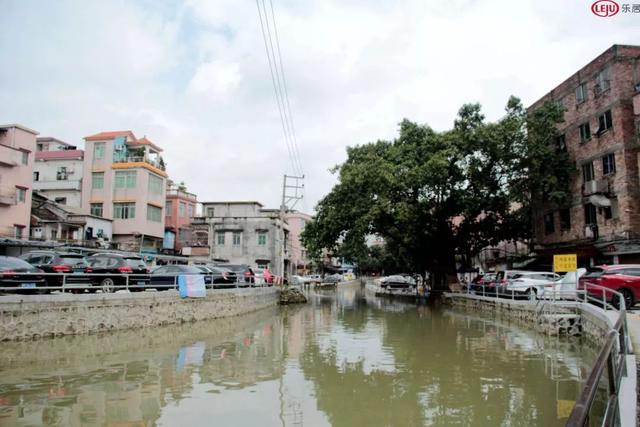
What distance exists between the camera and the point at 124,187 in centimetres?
4341

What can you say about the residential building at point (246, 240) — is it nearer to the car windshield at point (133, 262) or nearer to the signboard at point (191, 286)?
the signboard at point (191, 286)

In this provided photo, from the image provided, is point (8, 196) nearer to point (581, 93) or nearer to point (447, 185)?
point (447, 185)

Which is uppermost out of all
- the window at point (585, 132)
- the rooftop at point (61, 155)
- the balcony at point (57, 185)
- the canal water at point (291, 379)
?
the rooftop at point (61, 155)

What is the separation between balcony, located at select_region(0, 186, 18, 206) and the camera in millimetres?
32234

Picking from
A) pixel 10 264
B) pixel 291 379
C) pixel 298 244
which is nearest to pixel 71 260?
pixel 10 264

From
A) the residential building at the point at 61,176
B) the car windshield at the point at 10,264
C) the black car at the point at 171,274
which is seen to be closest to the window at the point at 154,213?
the residential building at the point at 61,176

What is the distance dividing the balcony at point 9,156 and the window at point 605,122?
36691 mm

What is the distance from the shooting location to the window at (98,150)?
145ft

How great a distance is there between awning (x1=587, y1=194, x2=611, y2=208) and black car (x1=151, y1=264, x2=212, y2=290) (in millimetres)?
21129

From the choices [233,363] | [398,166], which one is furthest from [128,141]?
[233,363]

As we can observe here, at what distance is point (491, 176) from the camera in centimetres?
3195

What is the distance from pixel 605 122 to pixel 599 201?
176 inches

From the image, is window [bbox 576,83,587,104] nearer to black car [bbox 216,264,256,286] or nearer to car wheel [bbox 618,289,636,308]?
car wheel [bbox 618,289,636,308]

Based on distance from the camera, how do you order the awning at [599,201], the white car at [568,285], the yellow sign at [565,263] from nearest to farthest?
the yellow sign at [565,263] < the white car at [568,285] < the awning at [599,201]
